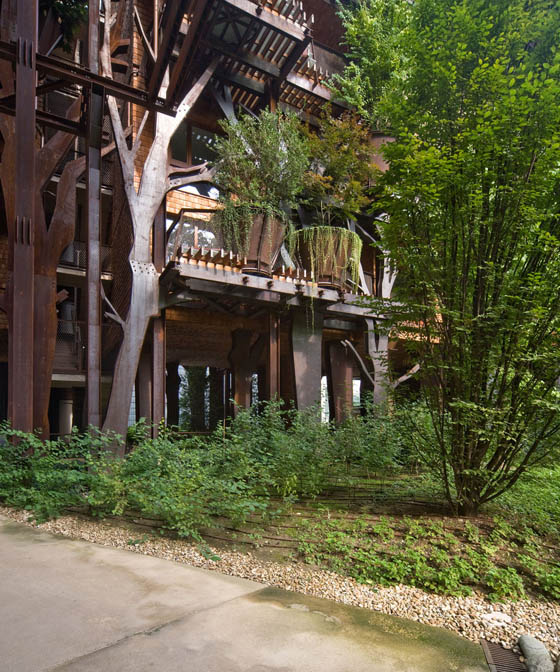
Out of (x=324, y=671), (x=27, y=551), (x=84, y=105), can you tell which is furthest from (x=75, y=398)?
(x=324, y=671)

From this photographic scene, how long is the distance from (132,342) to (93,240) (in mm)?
1651

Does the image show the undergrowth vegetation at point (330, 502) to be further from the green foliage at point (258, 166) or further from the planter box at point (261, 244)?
the green foliage at point (258, 166)

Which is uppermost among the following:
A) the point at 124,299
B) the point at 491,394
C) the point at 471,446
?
the point at 124,299

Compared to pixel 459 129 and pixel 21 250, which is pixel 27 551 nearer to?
pixel 21 250

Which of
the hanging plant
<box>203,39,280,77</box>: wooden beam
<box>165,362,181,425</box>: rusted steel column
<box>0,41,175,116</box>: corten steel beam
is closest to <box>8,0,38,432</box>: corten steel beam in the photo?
<box>0,41,175,116</box>: corten steel beam

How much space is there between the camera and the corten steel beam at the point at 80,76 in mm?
6234

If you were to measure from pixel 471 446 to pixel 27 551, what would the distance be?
378cm

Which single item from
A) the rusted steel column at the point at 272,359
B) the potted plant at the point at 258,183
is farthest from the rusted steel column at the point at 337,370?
the potted plant at the point at 258,183

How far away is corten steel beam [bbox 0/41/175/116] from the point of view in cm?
623

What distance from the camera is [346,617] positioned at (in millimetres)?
2664

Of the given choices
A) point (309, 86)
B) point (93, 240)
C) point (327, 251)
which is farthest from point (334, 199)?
point (93, 240)

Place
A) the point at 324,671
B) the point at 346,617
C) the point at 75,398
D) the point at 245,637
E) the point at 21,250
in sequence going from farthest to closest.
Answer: the point at 75,398 → the point at 21,250 → the point at 346,617 → the point at 245,637 → the point at 324,671

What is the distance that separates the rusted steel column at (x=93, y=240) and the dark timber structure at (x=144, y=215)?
0.07ft

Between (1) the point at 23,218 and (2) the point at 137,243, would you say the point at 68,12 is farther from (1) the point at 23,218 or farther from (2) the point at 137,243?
(1) the point at 23,218
